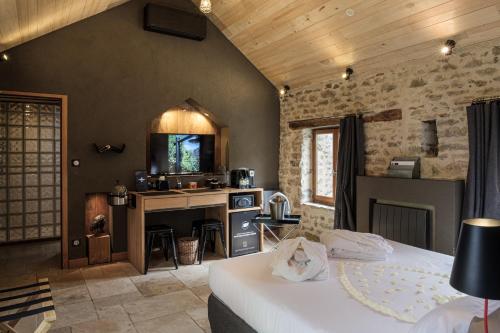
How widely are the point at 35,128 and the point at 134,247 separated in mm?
2711

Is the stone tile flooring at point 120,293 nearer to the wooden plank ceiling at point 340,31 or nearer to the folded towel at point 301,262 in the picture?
the folded towel at point 301,262

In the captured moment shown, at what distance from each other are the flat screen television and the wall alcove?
0.09 metres

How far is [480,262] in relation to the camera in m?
1.14

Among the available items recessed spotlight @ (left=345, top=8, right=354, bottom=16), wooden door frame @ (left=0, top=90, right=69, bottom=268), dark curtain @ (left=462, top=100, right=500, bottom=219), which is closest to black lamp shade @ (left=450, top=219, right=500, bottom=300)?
dark curtain @ (left=462, top=100, right=500, bottom=219)

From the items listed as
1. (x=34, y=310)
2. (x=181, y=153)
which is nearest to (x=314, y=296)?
(x=34, y=310)

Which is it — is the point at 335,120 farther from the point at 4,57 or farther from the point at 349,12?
the point at 4,57

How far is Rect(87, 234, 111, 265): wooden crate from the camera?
4.52 meters

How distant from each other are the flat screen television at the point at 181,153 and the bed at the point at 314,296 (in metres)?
2.78

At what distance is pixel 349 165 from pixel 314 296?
9.69 feet

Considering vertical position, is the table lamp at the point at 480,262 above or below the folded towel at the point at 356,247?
above

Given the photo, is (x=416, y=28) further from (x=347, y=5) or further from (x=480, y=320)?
(x=480, y=320)

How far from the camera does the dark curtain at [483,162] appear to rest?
10.6 ft

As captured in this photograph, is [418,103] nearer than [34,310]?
No

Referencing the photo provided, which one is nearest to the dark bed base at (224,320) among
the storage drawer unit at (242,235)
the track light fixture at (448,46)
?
the storage drawer unit at (242,235)
